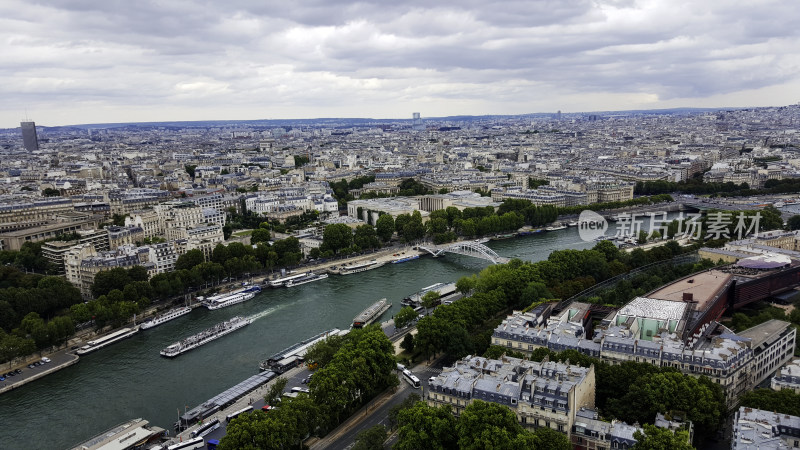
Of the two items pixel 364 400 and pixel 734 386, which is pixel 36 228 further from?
pixel 734 386

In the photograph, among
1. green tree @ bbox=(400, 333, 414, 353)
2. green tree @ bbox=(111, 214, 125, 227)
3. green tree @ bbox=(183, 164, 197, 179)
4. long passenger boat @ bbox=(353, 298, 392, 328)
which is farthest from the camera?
green tree @ bbox=(183, 164, 197, 179)

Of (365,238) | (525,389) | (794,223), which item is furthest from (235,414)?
(794,223)

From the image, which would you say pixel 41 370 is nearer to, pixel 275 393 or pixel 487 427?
pixel 275 393

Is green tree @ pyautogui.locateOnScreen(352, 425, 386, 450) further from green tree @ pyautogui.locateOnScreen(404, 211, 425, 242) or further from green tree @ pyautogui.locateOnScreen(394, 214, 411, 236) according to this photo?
green tree @ pyautogui.locateOnScreen(394, 214, 411, 236)

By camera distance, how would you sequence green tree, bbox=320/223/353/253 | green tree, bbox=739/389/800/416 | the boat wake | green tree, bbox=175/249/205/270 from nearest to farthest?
green tree, bbox=739/389/800/416
the boat wake
green tree, bbox=175/249/205/270
green tree, bbox=320/223/353/253

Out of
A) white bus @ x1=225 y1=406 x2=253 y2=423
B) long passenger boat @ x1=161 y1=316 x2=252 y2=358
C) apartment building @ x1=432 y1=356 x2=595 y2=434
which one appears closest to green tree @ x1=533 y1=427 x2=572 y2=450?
apartment building @ x1=432 y1=356 x2=595 y2=434

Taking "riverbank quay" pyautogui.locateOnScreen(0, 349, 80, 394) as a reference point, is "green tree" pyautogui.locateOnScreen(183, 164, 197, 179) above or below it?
above
